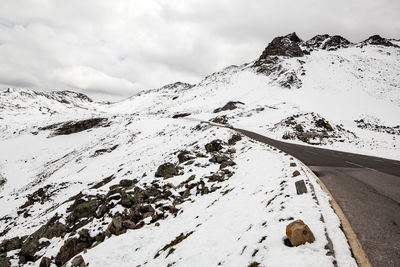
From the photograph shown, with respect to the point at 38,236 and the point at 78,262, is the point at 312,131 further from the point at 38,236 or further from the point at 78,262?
the point at 38,236

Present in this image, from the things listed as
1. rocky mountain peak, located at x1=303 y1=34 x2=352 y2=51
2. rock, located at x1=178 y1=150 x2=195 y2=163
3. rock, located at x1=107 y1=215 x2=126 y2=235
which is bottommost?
rock, located at x1=107 y1=215 x2=126 y2=235

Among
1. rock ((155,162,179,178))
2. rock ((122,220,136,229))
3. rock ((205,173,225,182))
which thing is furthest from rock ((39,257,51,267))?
rock ((205,173,225,182))

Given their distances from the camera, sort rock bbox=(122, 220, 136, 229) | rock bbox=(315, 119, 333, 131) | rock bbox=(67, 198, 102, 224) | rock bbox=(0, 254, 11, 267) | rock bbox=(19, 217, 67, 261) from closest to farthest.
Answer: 1. rock bbox=(122, 220, 136, 229)
2. rock bbox=(0, 254, 11, 267)
3. rock bbox=(19, 217, 67, 261)
4. rock bbox=(67, 198, 102, 224)
5. rock bbox=(315, 119, 333, 131)

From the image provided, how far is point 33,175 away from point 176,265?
3101 centimetres

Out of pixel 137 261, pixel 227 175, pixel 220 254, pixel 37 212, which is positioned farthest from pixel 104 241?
pixel 37 212

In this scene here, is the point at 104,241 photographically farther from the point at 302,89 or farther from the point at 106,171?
the point at 302,89

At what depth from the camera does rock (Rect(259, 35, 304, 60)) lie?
8206 centimetres

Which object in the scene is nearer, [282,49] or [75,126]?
[75,126]

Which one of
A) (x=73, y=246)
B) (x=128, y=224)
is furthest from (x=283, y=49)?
(x=73, y=246)

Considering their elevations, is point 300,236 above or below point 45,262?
above

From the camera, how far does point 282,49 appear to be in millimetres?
83500

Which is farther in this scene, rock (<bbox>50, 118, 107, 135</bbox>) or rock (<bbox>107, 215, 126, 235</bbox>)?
rock (<bbox>50, 118, 107, 135</bbox>)

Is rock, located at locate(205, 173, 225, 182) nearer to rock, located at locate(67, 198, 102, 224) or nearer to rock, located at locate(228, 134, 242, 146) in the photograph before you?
rock, located at locate(67, 198, 102, 224)

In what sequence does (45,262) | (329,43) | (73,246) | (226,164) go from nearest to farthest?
(45,262) < (73,246) < (226,164) < (329,43)
